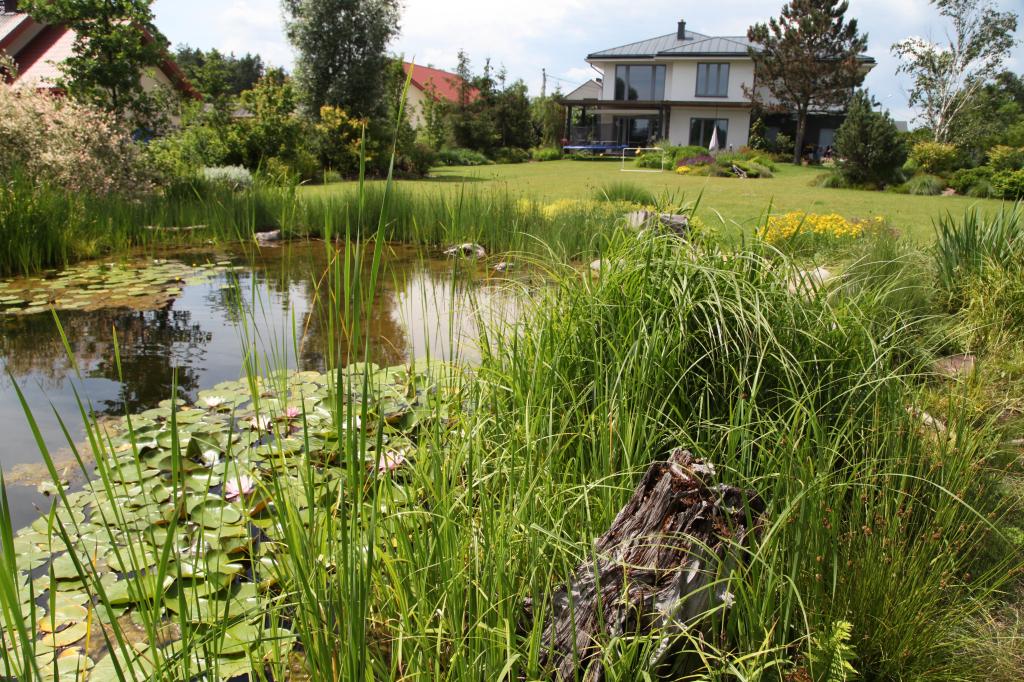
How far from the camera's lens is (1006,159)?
17328mm

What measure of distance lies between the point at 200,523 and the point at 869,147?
20.4 meters

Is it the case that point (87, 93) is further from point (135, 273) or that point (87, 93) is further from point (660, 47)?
point (660, 47)

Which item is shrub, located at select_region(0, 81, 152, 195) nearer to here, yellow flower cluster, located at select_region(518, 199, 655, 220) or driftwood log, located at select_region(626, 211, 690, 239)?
yellow flower cluster, located at select_region(518, 199, 655, 220)

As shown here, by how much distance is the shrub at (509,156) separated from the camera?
98.1 feet

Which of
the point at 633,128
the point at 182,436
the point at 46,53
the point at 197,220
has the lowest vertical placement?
the point at 182,436

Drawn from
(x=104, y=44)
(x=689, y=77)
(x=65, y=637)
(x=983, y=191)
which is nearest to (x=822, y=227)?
(x=65, y=637)

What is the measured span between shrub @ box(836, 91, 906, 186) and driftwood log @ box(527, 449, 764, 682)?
19.7 metres

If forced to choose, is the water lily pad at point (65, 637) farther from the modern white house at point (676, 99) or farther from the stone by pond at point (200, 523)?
the modern white house at point (676, 99)

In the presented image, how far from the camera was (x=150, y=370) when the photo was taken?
14.3 ft

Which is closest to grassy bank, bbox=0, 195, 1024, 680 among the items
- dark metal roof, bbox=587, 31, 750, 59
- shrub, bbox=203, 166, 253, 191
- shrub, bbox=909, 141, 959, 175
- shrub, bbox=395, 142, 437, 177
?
shrub, bbox=203, 166, 253, 191

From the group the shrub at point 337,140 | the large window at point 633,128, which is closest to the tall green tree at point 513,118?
the large window at point 633,128

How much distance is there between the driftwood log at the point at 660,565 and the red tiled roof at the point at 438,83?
24.6m

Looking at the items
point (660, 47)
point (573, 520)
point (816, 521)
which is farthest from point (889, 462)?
point (660, 47)

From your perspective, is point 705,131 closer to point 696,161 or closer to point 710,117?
point 710,117
